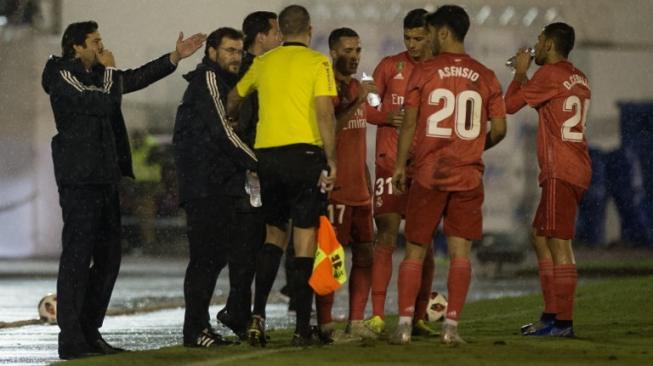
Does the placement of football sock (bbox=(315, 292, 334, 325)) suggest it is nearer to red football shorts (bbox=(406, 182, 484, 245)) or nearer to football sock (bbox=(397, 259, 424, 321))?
football sock (bbox=(397, 259, 424, 321))

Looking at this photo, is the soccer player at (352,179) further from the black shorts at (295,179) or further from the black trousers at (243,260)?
the black shorts at (295,179)

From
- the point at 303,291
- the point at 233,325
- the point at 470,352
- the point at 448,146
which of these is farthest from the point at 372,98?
the point at 470,352

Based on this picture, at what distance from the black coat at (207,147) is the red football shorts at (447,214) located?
1.03 meters

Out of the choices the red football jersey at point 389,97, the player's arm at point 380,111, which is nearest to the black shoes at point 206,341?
the red football jersey at point 389,97

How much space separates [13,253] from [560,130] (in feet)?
75.4

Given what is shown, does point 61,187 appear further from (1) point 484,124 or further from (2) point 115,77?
(1) point 484,124

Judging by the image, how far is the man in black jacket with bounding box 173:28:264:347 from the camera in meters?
10.3

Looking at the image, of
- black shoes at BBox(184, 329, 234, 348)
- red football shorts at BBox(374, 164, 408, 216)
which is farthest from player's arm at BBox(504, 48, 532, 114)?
black shoes at BBox(184, 329, 234, 348)

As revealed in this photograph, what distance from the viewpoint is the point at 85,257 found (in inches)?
405

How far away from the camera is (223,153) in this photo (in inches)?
416

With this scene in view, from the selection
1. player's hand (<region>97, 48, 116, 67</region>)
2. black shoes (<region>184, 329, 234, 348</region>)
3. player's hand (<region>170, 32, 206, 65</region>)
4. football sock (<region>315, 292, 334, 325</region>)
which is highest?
player's hand (<region>170, 32, 206, 65</region>)

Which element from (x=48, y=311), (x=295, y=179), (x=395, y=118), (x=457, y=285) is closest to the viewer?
(x=295, y=179)

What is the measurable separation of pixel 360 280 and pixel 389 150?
2.92 ft

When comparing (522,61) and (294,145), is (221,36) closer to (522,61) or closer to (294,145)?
Result: (294,145)
